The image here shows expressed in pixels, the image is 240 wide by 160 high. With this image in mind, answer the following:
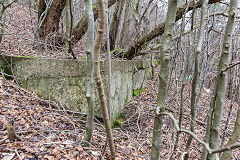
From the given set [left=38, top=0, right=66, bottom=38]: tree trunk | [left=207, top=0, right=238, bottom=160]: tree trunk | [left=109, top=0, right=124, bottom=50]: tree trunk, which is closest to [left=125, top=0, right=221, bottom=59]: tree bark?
[left=109, top=0, right=124, bottom=50]: tree trunk

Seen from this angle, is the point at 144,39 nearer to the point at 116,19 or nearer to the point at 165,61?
the point at 116,19

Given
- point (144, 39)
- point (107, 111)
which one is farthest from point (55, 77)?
point (144, 39)

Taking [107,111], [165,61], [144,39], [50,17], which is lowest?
[107,111]

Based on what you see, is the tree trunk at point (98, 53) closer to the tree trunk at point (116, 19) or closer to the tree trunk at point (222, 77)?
the tree trunk at point (222, 77)

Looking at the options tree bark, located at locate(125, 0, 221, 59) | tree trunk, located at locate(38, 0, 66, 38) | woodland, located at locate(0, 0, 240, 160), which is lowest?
woodland, located at locate(0, 0, 240, 160)

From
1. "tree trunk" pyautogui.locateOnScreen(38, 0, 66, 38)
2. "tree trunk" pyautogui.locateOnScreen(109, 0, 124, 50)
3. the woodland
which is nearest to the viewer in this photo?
the woodland

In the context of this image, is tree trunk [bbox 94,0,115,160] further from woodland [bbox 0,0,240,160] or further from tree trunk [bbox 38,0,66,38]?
tree trunk [bbox 38,0,66,38]

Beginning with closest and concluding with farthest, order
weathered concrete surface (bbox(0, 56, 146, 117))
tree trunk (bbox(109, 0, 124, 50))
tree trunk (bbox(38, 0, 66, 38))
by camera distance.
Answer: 1. weathered concrete surface (bbox(0, 56, 146, 117))
2. tree trunk (bbox(38, 0, 66, 38))
3. tree trunk (bbox(109, 0, 124, 50))

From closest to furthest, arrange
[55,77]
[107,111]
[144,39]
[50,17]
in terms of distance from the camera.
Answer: [107,111]
[55,77]
[50,17]
[144,39]

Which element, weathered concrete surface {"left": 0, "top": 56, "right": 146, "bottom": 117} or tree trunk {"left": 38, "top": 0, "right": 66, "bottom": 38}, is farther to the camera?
tree trunk {"left": 38, "top": 0, "right": 66, "bottom": 38}

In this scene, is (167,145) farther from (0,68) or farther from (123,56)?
(0,68)

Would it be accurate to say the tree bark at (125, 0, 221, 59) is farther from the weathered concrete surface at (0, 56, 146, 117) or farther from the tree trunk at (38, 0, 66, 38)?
the tree trunk at (38, 0, 66, 38)

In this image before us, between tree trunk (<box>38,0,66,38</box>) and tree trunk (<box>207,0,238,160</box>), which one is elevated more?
tree trunk (<box>38,0,66,38</box>)

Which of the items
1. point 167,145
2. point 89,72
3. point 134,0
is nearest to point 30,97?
point 89,72
